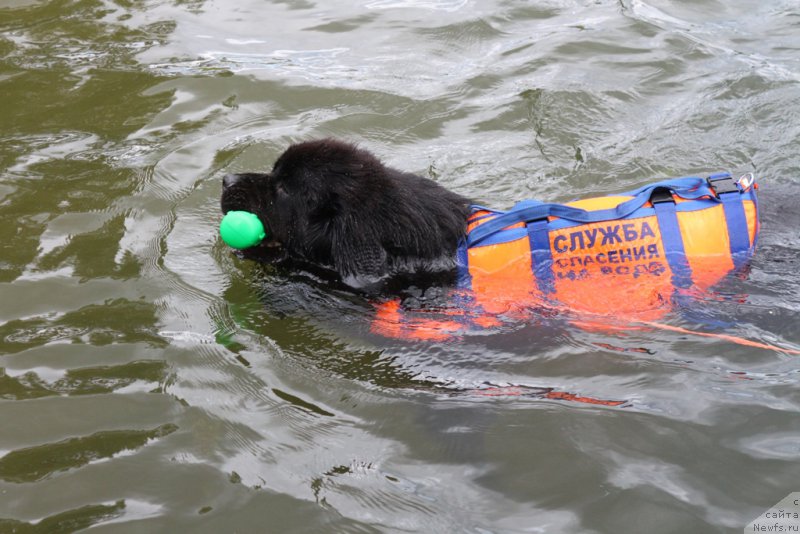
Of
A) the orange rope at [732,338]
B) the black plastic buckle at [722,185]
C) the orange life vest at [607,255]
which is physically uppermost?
the black plastic buckle at [722,185]

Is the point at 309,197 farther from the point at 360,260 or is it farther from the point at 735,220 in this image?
the point at 735,220

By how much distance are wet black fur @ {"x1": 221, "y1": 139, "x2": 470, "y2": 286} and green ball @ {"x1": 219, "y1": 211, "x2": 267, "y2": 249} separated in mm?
81

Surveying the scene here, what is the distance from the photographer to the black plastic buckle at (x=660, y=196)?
15.7 ft

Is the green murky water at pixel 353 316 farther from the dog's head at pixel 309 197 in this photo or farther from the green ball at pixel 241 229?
the green ball at pixel 241 229

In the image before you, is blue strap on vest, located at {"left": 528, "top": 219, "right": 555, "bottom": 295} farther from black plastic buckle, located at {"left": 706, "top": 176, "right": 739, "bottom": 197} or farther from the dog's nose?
the dog's nose

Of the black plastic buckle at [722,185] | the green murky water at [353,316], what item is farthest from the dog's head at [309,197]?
the black plastic buckle at [722,185]

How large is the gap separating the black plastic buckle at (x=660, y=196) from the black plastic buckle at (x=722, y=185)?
10.3 inches

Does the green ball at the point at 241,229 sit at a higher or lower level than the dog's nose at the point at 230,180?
lower

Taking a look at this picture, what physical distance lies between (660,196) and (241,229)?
265 cm

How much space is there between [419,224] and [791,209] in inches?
94.5

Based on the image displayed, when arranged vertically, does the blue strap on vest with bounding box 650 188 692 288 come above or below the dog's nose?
below

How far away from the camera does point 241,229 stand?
4934 mm

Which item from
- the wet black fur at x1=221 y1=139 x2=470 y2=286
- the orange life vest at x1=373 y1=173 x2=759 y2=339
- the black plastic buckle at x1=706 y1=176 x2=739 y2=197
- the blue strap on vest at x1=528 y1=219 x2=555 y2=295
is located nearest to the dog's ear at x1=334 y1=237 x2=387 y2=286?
the wet black fur at x1=221 y1=139 x2=470 y2=286

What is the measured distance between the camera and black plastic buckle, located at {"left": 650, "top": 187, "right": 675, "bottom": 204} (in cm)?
479
